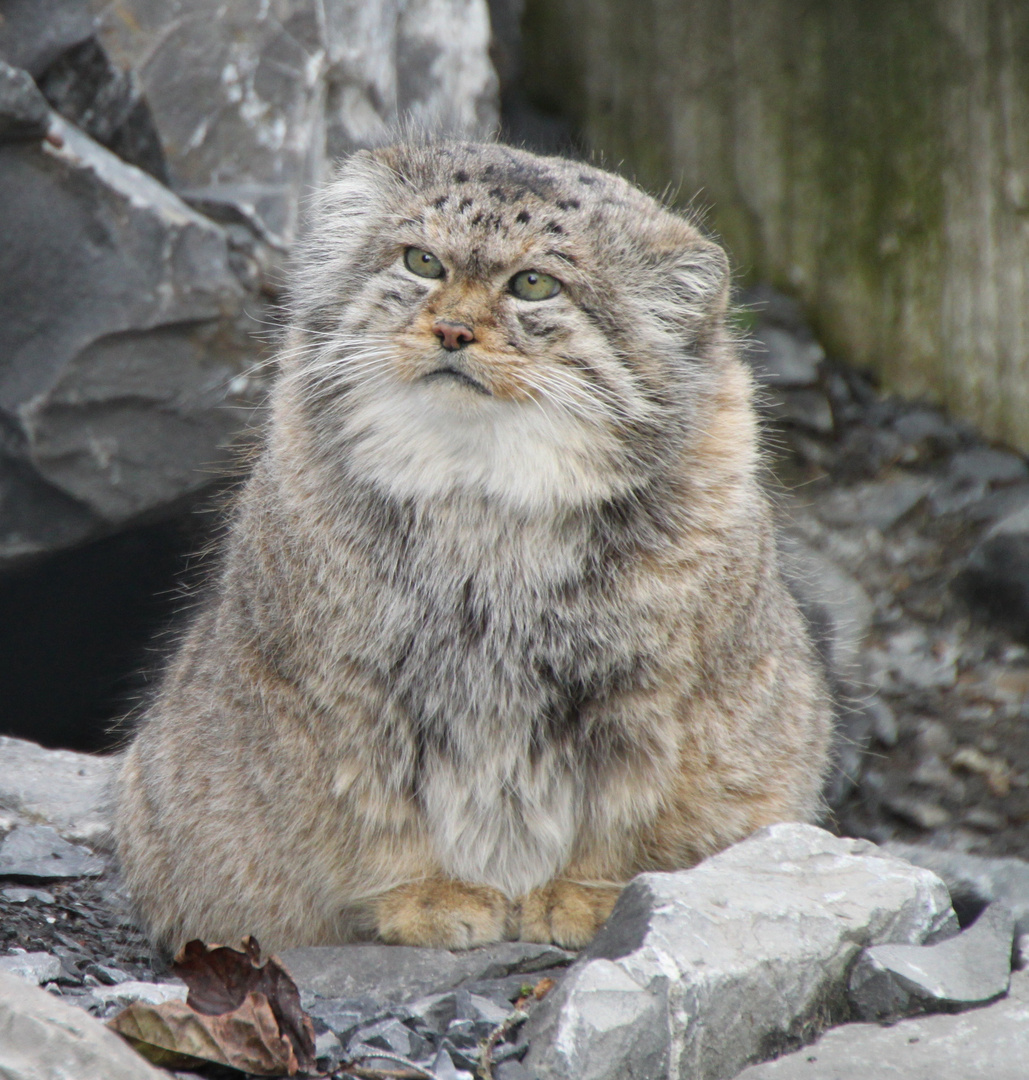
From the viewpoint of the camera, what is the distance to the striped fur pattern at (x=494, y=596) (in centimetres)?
359

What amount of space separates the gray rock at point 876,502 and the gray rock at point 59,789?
421 centimetres

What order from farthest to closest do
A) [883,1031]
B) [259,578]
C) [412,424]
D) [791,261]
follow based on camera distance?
[791,261]
[259,578]
[412,424]
[883,1031]

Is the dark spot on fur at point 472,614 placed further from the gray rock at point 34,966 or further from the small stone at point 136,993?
the gray rock at point 34,966

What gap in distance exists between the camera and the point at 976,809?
637cm

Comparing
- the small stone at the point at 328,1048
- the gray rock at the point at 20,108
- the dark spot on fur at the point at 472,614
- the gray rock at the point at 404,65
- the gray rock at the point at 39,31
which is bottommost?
the small stone at the point at 328,1048

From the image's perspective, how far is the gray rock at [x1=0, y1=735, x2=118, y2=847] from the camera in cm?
502

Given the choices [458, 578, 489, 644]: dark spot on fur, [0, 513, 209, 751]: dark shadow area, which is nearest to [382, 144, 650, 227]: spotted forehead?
[458, 578, 489, 644]: dark spot on fur

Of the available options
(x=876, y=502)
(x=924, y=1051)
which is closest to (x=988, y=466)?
(x=876, y=502)

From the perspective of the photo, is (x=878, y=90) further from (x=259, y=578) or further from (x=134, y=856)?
(x=134, y=856)

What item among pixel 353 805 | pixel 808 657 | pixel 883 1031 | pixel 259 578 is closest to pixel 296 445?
pixel 259 578

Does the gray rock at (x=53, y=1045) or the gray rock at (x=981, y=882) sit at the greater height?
the gray rock at (x=53, y=1045)

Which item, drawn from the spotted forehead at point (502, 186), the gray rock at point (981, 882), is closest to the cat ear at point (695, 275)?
the spotted forehead at point (502, 186)

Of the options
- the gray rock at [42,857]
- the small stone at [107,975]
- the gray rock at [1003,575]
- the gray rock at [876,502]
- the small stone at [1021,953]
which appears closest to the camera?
the small stone at [1021,953]

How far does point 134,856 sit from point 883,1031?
2354mm
